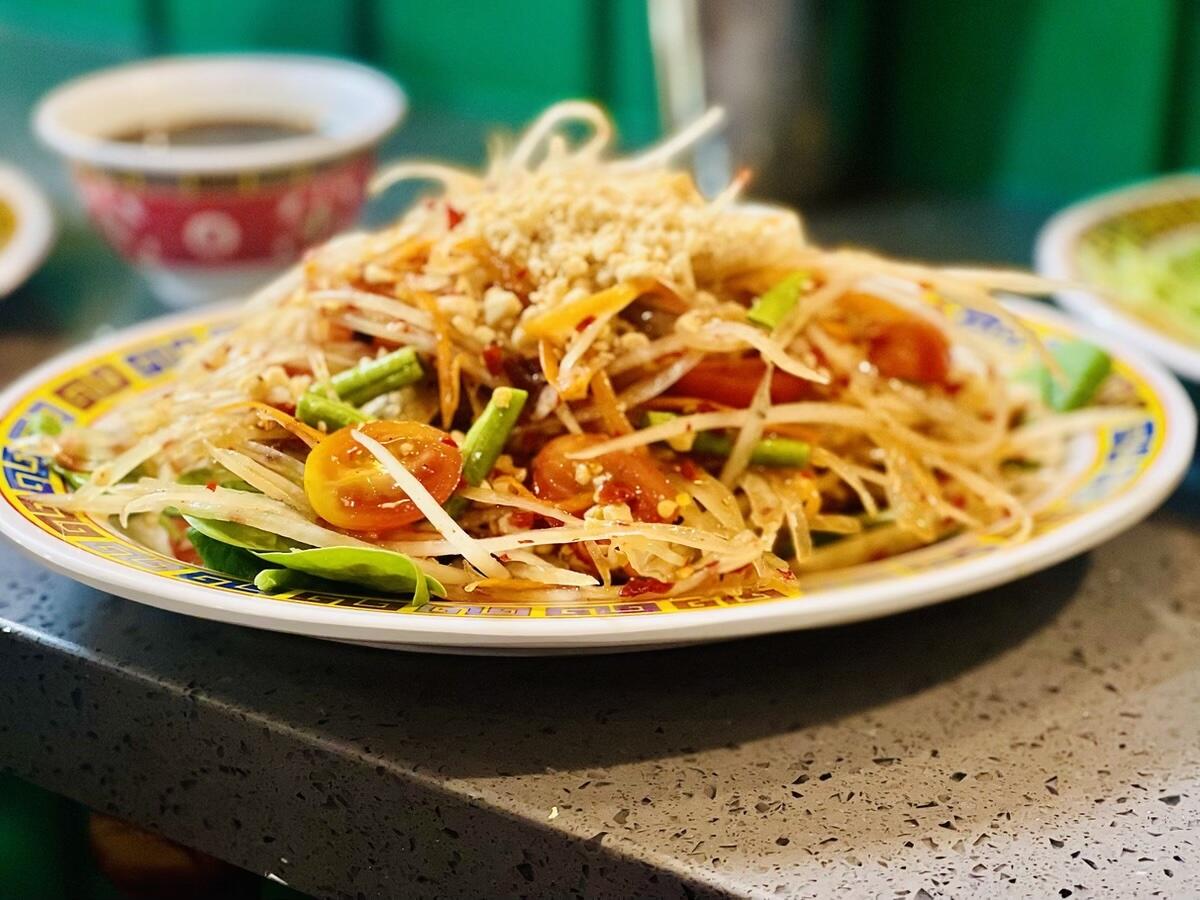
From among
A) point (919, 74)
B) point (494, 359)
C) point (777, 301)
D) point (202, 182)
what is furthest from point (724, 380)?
point (919, 74)

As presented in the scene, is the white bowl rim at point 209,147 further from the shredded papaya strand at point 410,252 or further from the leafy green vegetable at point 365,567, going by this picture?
the leafy green vegetable at point 365,567

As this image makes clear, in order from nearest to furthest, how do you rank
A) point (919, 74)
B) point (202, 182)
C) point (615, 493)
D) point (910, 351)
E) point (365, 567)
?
point (365, 567)
point (615, 493)
point (910, 351)
point (202, 182)
point (919, 74)

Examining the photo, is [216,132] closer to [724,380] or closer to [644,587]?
[724,380]

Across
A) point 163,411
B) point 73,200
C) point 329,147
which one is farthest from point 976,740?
point 73,200

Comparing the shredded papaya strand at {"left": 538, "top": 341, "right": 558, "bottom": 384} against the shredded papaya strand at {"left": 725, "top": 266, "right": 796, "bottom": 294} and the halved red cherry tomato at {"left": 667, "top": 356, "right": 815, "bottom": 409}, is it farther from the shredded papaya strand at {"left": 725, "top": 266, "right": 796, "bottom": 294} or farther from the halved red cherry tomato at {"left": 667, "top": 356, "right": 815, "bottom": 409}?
the shredded papaya strand at {"left": 725, "top": 266, "right": 796, "bottom": 294}

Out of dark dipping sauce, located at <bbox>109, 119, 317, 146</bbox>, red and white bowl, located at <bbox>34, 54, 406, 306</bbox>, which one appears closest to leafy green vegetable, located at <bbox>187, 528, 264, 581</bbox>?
red and white bowl, located at <bbox>34, 54, 406, 306</bbox>

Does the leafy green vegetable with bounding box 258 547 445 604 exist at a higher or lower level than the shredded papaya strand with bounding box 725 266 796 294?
lower

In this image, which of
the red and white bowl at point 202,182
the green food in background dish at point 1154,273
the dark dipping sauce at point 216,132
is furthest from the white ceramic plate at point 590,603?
the dark dipping sauce at point 216,132
